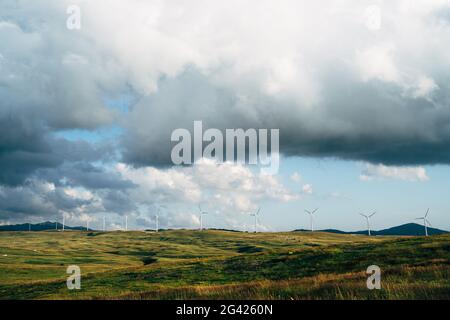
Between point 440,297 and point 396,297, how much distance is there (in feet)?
5.48

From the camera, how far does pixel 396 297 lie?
18.9 metres
